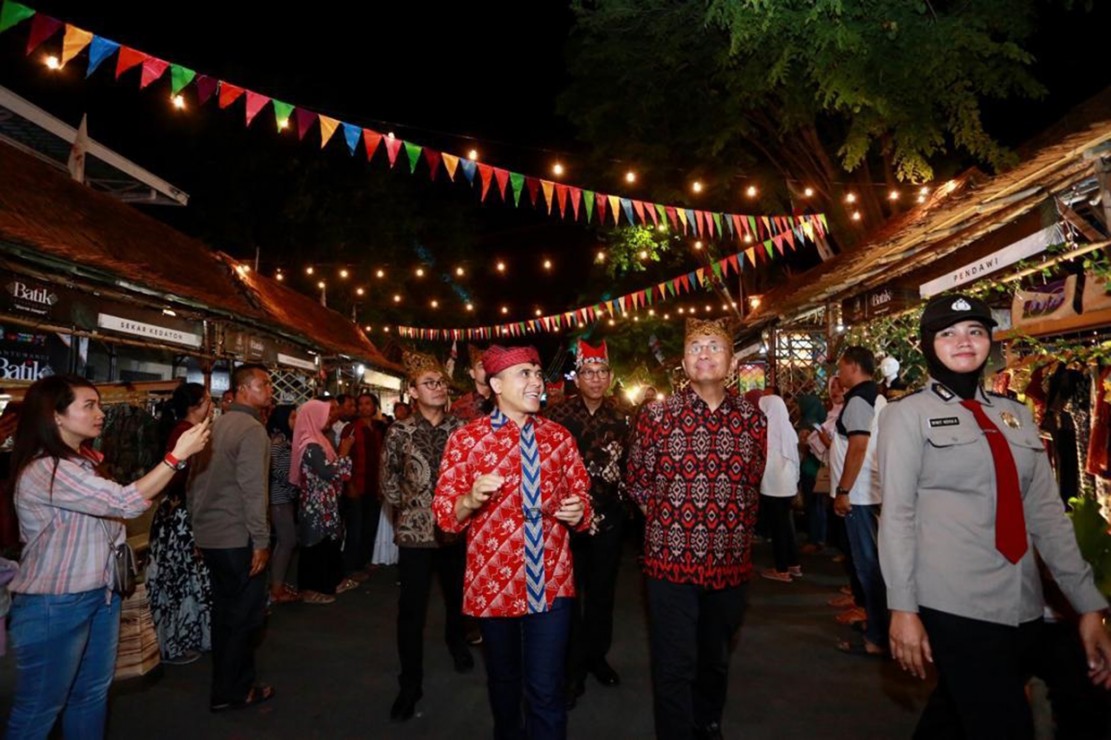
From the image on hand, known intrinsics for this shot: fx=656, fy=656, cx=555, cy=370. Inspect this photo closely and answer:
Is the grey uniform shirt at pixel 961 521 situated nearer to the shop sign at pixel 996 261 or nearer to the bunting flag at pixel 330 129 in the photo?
the shop sign at pixel 996 261

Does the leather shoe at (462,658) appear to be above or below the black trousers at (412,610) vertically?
below

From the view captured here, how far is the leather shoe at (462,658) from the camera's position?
4.59 metres

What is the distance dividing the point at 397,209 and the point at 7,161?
15280 mm

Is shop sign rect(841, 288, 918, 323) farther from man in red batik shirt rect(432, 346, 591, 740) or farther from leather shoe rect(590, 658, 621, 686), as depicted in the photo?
man in red batik shirt rect(432, 346, 591, 740)

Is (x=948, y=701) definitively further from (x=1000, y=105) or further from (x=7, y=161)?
(x=1000, y=105)

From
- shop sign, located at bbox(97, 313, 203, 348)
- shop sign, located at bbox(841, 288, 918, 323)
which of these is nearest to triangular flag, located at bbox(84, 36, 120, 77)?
shop sign, located at bbox(97, 313, 203, 348)

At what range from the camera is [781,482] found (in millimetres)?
6320

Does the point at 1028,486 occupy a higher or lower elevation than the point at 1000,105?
lower

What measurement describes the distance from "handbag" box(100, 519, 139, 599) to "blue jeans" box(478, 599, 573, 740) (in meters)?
1.64

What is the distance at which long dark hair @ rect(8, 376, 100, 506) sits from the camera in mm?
2740

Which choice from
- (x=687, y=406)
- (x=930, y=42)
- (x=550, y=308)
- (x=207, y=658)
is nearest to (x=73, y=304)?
(x=207, y=658)

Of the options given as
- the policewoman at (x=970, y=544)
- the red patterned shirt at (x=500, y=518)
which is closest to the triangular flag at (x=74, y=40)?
the red patterned shirt at (x=500, y=518)

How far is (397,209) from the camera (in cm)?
2122

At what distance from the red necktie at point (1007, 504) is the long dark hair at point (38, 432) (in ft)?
11.9
